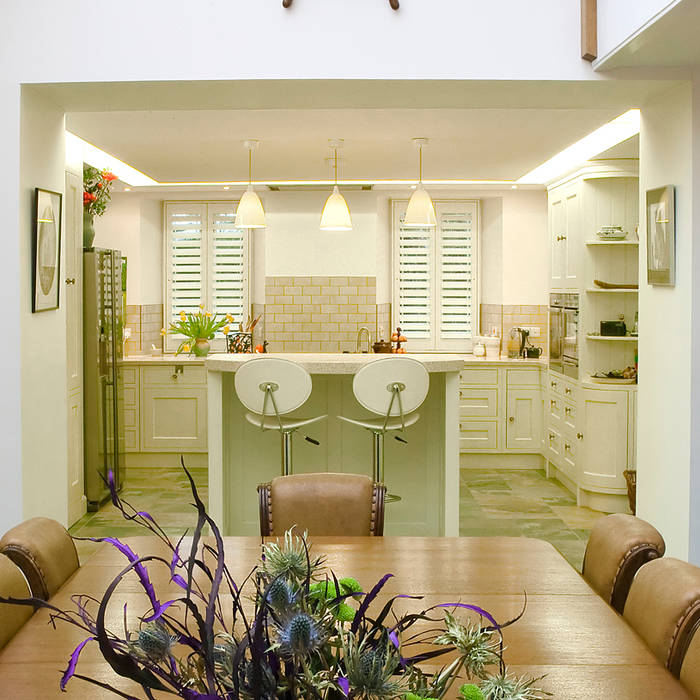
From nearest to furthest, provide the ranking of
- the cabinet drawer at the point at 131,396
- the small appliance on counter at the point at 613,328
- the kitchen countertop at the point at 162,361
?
1. the small appliance on counter at the point at 613,328
2. the kitchen countertop at the point at 162,361
3. the cabinet drawer at the point at 131,396

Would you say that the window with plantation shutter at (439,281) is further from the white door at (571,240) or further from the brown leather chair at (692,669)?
the brown leather chair at (692,669)

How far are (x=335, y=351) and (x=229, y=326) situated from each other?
110cm

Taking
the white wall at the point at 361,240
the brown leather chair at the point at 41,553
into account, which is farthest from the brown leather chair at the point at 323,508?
the white wall at the point at 361,240

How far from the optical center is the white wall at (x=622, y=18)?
3154mm

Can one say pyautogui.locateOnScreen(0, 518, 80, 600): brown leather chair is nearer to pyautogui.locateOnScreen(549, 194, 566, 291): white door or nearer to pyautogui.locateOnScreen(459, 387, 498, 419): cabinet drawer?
pyautogui.locateOnScreen(549, 194, 566, 291): white door

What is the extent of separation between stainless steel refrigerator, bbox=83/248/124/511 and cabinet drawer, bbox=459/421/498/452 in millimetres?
3054

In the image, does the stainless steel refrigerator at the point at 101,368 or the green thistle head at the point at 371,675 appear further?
the stainless steel refrigerator at the point at 101,368

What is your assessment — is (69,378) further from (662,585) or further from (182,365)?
(662,585)

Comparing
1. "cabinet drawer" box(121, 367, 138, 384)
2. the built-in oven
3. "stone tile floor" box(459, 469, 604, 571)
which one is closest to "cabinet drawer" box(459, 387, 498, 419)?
"stone tile floor" box(459, 469, 604, 571)

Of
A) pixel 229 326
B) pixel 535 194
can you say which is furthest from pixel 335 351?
pixel 535 194

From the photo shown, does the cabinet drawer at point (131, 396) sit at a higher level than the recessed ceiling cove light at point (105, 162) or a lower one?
lower

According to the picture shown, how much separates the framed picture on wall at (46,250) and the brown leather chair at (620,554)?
269 centimetres

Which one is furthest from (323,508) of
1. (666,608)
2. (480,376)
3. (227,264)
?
(227,264)

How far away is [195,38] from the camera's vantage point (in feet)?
12.6
